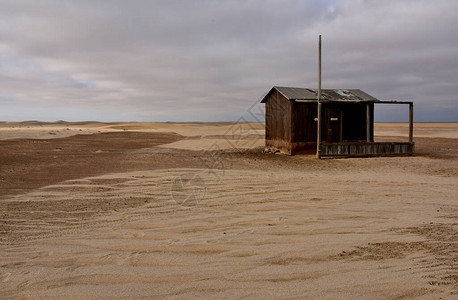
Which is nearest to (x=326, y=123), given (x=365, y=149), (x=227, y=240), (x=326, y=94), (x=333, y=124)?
(x=333, y=124)

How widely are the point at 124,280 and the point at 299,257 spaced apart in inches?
71.1

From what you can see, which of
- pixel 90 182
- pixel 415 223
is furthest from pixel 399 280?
pixel 90 182

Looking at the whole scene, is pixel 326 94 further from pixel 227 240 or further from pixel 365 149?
pixel 227 240

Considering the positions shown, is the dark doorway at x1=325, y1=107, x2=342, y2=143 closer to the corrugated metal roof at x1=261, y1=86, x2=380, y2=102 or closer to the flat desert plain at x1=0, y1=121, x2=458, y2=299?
the corrugated metal roof at x1=261, y1=86, x2=380, y2=102

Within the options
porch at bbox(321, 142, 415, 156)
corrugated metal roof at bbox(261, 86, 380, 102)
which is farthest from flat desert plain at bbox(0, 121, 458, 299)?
corrugated metal roof at bbox(261, 86, 380, 102)

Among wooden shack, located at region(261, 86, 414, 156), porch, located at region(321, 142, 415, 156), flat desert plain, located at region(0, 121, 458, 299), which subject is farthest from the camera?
wooden shack, located at region(261, 86, 414, 156)

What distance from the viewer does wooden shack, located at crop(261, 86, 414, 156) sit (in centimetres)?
1553

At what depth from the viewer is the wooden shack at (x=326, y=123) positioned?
51.0 ft

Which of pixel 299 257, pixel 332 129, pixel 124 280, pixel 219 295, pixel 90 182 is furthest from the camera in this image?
pixel 332 129

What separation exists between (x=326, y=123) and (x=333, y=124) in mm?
449

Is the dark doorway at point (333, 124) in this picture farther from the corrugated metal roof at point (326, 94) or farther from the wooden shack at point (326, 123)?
the corrugated metal roof at point (326, 94)

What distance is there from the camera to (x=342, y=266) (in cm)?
329

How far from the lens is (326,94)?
1772 centimetres

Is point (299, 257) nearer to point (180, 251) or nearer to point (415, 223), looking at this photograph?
point (180, 251)
